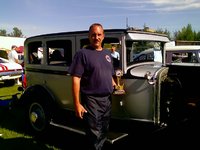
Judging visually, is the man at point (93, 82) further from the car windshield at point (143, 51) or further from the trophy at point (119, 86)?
the car windshield at point (143, 51)

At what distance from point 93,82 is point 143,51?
86.9 inches

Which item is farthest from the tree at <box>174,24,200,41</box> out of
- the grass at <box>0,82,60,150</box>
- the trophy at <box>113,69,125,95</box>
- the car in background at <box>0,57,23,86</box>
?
the trophy at <box>113,69,125,95</box>

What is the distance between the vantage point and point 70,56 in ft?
17.8

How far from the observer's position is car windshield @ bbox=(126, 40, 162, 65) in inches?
196

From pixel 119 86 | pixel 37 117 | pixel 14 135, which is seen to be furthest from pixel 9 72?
pixel 119 86

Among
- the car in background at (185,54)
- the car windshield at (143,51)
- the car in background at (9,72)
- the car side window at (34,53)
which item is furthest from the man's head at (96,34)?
the car in background at (9,72)

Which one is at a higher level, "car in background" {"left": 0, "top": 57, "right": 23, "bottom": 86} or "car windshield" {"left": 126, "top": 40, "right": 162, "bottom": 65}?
"car windshield" {"left": 126, "top": 40, "right": 162, "bottom": 65}

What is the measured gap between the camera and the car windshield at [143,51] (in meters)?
4.97

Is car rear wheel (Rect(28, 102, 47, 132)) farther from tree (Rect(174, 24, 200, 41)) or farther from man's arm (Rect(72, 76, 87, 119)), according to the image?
tree (Rect(174, 24, 200, 41))

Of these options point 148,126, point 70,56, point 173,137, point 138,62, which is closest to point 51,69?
point 70,56

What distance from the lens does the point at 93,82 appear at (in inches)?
144

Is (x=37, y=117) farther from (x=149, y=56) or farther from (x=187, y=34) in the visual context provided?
(x=187, y=34)

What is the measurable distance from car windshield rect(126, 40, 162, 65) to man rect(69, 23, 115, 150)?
1.18 m

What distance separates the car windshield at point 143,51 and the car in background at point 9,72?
9.01 metres
